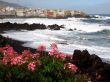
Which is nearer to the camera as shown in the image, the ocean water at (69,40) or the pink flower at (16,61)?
the pink flower at (16,61)

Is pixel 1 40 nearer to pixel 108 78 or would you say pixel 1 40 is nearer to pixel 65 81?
pixel 108 78

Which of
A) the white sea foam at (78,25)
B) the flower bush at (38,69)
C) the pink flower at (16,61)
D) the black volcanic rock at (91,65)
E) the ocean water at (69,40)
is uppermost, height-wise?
the pink flower at (16,61)

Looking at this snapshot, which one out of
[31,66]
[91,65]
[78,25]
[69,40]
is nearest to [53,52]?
[31,66]

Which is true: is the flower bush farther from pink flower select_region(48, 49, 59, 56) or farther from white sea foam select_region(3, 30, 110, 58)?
white sea foam select_region(3, 30, 110, 58)

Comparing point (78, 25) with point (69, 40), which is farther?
point (78, 25)

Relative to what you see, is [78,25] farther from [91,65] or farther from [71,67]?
[71,67]

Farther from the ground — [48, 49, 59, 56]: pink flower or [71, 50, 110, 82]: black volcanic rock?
[48, 49, 59, 56]: pink flower

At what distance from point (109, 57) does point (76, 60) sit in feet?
16.5

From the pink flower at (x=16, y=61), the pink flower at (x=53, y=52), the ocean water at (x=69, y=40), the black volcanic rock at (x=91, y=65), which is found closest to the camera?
the pink flower at (x=16, y=61)

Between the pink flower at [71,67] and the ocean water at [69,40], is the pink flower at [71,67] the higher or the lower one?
the higher one

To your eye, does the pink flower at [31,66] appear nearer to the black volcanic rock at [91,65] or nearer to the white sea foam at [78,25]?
the black volcanic rock at [91,65]

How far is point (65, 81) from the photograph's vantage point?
567 cm

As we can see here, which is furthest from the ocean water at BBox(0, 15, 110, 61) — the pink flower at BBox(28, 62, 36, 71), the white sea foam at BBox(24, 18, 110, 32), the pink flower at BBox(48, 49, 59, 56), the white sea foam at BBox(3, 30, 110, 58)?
the pink flower at BBox(28, 62, 36, 71)

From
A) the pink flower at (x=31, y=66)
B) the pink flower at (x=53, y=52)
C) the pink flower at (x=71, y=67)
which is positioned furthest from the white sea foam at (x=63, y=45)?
the pink flower at (x=31, y=66)
